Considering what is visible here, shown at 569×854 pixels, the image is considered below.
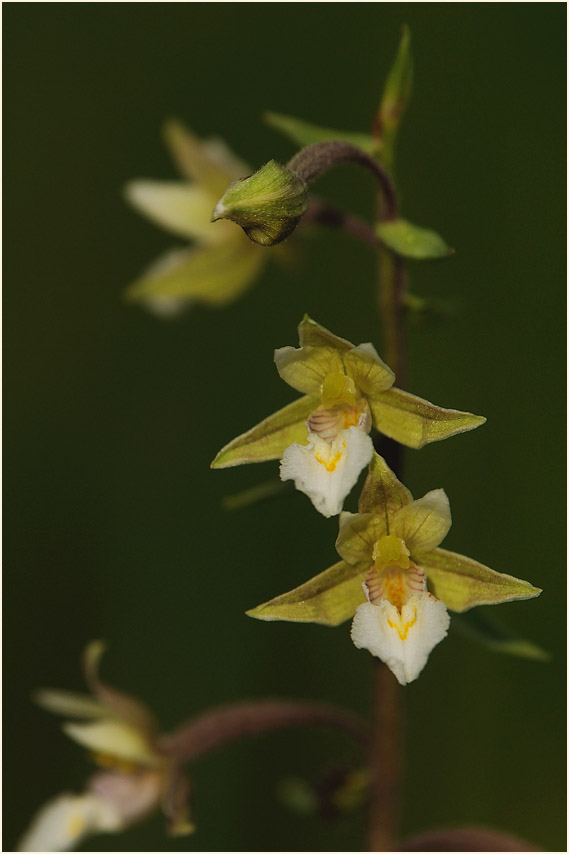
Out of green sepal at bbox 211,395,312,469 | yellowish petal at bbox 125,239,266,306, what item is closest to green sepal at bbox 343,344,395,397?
green sepal at bbox 211,395,312,469

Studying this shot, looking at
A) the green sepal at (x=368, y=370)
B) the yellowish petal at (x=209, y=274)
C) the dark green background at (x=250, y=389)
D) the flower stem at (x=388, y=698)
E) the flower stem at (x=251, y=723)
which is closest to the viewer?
the green sepal at (x=368, y=370)

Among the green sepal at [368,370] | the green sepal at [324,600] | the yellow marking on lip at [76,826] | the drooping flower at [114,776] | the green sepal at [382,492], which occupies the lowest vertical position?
the yellow marking on lip at [76,826]

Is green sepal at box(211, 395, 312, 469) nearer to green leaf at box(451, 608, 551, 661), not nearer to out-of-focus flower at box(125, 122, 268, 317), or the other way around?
green leaf at box(451, 608, 551, 661)

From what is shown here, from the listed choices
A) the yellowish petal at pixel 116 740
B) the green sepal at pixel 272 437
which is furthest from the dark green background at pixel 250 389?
the green sepal at pixel 272 437

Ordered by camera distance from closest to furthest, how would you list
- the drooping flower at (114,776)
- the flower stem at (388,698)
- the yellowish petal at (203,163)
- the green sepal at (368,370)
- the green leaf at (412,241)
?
the green sepal at (368,370), the green leaf at (412,241), the flower stem at (388,698), the drooping flower at (114,776), the yellowish petal at (203,163)

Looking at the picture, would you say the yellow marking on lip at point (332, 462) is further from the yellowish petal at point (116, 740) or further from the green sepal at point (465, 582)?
the yellowish petal at point (116, 740)

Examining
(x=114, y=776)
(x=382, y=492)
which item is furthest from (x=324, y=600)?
(x=114, y=776)

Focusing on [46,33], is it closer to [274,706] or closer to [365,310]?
[365,310]

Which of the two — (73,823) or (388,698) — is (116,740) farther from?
(388,698)

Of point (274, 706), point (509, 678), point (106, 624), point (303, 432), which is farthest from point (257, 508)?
point (303, 432)
